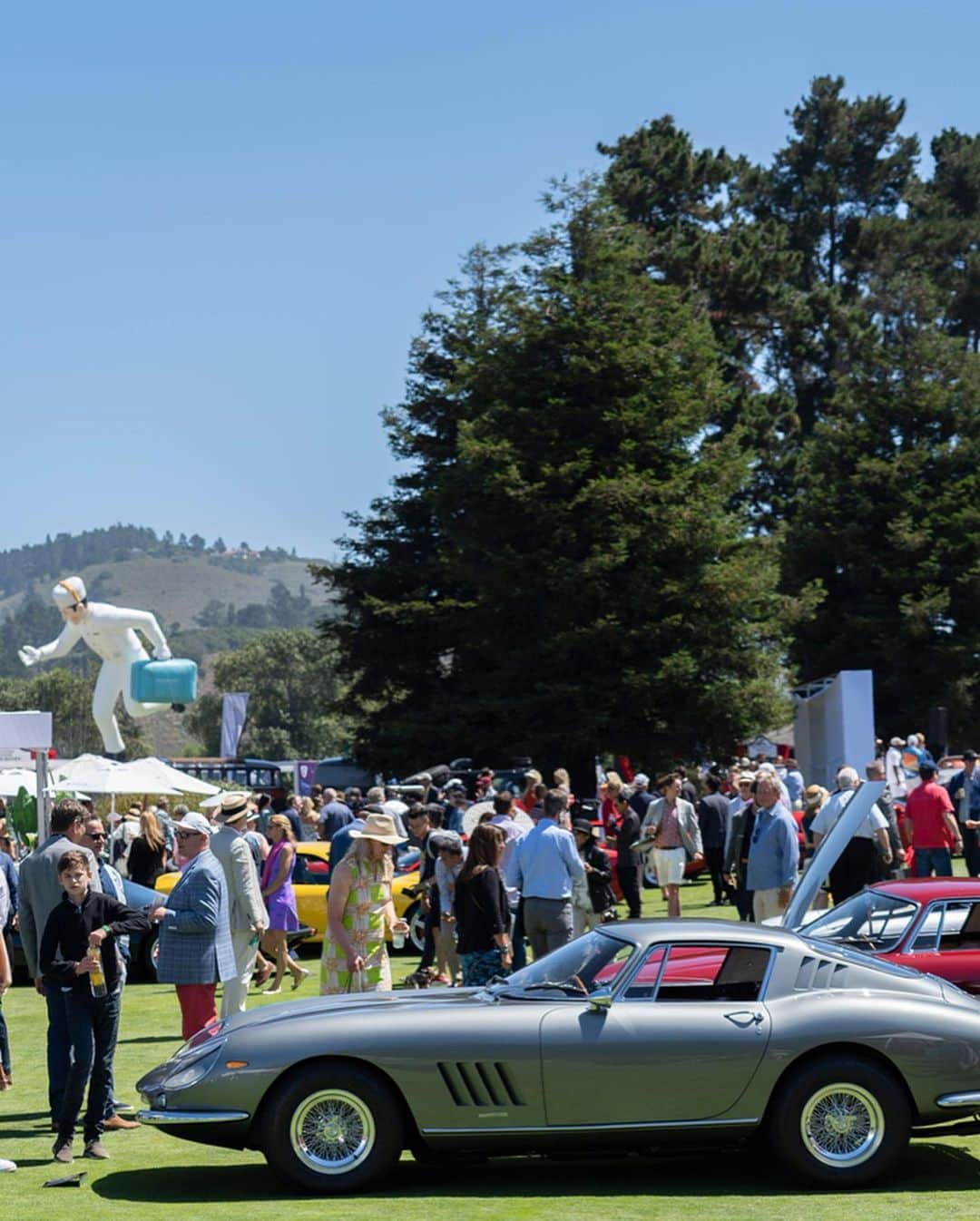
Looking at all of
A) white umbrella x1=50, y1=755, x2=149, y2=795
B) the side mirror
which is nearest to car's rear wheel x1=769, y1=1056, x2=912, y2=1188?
the side mirror

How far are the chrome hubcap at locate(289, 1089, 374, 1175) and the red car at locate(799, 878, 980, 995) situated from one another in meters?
4.41

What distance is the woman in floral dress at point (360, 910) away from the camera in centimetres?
1195

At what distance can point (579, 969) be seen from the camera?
8805mm

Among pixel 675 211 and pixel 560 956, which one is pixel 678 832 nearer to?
pixel 560 956

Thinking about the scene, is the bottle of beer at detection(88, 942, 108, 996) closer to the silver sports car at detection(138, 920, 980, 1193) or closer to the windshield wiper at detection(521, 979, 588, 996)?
the silver sports car at detection(138, 920, 980, 1193)

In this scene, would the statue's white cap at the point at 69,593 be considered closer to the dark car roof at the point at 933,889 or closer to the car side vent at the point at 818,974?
the dark car roof at the point at 933,889

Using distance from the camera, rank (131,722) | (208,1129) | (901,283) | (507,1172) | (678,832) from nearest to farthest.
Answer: (208,1129)
(507,1172)
(678,832)
(901,283)
(131,722)

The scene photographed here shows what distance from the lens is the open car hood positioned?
1332 cm

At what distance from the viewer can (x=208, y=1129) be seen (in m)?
8.24

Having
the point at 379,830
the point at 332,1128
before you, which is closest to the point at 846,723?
the point at 379,830

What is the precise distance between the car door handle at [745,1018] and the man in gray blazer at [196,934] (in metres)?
3.48

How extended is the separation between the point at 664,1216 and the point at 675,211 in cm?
5548

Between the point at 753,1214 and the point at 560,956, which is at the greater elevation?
the point at 560,956

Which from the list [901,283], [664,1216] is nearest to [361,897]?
[664,1216]
